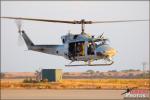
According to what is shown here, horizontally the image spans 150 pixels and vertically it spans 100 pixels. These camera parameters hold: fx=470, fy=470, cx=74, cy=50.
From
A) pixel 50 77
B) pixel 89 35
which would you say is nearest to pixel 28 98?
pixel 89 35

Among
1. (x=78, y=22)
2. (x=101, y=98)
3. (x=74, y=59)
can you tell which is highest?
(x=78, y=22)

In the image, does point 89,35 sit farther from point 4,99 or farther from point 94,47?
point 4,99

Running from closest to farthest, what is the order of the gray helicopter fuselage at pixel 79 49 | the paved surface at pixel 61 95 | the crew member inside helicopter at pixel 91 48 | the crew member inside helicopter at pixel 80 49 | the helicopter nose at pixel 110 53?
the helicopter nose at pixel 110 53 < the gray helicopter fuselage at pixel 79 49 < the crew member inside helicopter at pixel 91 48 < the crew member inside helicopter at pixel 80 49 < the paved surface at pixel 61 95

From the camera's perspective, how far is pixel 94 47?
125 ft

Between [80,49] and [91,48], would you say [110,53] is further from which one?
[80,49]

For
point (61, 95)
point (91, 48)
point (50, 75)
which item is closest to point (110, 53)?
point (91, 48)

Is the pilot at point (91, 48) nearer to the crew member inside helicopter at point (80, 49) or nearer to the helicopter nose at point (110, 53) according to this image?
the crew member inside helicopter at point (80, 49)

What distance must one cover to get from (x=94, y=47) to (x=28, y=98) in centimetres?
905

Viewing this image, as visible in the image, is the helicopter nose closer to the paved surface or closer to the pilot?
the pilot

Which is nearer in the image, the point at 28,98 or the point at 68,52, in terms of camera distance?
the point at 68,52

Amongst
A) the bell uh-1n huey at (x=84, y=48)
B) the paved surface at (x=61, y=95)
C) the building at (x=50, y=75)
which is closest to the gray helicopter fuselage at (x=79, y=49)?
the bell uh-1n huey at (x=84, y=48)

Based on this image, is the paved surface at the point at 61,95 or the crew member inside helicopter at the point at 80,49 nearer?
the crew member inside helicopter at the point at 80,49

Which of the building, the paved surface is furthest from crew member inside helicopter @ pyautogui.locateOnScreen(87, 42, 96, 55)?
the building

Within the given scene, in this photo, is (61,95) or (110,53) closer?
(110,53)
